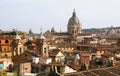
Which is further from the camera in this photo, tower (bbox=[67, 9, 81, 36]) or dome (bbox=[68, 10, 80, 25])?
dome (bbox=[68, 10, 80, 25])

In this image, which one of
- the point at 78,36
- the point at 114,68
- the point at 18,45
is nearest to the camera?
the point at 114,68

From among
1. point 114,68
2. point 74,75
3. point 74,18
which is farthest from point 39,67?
point 74,18

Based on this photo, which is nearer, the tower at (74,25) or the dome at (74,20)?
the tower at (74,25)

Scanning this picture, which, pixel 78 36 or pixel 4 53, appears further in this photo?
pixel 78 36

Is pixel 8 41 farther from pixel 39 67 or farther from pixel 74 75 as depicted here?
pixel 74 75

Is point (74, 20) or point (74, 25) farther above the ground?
point (74, 20)

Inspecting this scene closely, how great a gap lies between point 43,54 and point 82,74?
2709 centimetres

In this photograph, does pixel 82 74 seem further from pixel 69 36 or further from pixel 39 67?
pixel 69 36

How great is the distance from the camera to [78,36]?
398 feet

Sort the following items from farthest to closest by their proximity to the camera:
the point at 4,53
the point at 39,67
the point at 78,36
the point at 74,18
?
the point at 74,18
the point at 78,36
the point at 4,53
the point at 39,67

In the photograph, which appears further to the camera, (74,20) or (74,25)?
(74,20)

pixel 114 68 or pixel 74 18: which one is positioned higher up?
pixel 74 18

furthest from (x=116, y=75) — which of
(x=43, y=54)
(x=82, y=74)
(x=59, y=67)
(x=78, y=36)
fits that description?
(x=78, y=36)

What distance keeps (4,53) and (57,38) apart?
68.7 m
